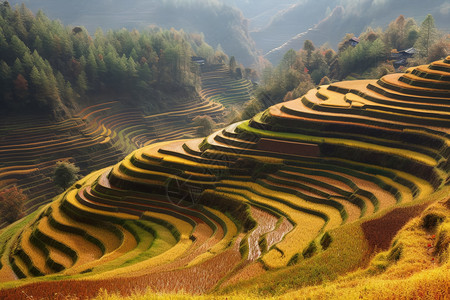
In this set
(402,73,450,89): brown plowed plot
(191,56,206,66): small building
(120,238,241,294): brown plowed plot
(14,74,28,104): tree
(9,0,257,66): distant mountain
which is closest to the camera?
Answer: (120,238,241,294): brown plowed plot

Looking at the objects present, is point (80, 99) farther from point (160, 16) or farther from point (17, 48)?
point (160, 16)

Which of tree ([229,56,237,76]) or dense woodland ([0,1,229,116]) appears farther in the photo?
tree ([229,56,237,76])

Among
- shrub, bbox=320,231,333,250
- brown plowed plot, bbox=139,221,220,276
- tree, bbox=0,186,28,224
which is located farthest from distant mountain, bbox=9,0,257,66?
shrub, bbox=320,231,333,250

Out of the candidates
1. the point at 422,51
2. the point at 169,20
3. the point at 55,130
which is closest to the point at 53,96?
the point at 55,130

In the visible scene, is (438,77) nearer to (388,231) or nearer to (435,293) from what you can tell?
(388,231)

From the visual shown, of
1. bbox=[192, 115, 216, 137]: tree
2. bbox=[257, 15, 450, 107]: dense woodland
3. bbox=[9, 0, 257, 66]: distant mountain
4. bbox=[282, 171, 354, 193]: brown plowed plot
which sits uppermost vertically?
bbox=[9, 0, 257, 66]: distant mountain

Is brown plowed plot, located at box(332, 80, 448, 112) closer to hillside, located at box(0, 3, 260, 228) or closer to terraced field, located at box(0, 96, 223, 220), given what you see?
hillside, located at box(0, 3, 260, 228)

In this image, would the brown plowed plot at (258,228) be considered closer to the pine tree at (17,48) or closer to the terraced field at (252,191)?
the terraced field at (252,191)
